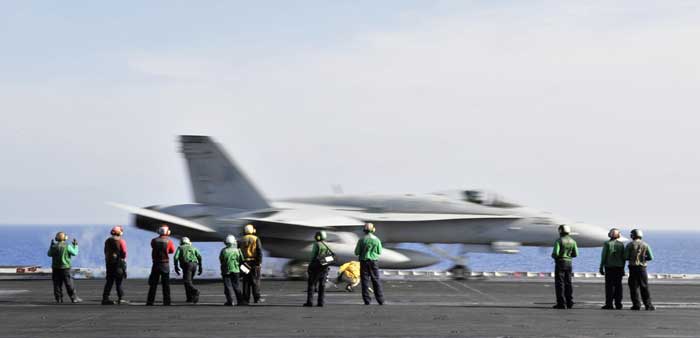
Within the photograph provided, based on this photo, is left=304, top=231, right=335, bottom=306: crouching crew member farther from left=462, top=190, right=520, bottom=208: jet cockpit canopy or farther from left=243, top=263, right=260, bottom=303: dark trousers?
left=462, top=190, right=520, bottom=208: jet cockpit canopy

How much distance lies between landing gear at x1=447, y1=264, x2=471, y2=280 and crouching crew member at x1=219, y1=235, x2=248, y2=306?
12557mm

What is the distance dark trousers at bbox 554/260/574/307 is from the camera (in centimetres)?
1892

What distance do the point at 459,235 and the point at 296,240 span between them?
18.5 feet

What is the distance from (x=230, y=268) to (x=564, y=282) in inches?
277

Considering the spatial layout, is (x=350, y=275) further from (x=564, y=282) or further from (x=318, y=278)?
(x=564, y=282)

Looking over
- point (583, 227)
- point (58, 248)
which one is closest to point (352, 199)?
point (583, 227)

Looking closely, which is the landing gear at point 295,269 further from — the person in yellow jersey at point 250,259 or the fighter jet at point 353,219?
the person in yellow jersey at point 250,259

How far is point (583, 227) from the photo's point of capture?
31031 millimetres

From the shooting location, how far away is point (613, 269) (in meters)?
19.0

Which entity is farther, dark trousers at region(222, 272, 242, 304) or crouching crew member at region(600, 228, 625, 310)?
dark trousers at region(222, 272, 242, 304)

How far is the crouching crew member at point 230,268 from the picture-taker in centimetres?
1928

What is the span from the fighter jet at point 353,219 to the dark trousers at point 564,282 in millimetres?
11272

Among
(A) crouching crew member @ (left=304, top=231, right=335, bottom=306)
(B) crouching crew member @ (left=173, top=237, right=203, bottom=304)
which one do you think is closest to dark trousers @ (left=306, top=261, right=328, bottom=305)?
(A) crouching crew member @ (left=304, top=231, right=335, bottom=306)

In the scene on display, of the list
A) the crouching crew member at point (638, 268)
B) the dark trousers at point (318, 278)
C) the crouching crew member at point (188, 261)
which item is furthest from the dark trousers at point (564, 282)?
the crouching crew member at point (188, 261)
